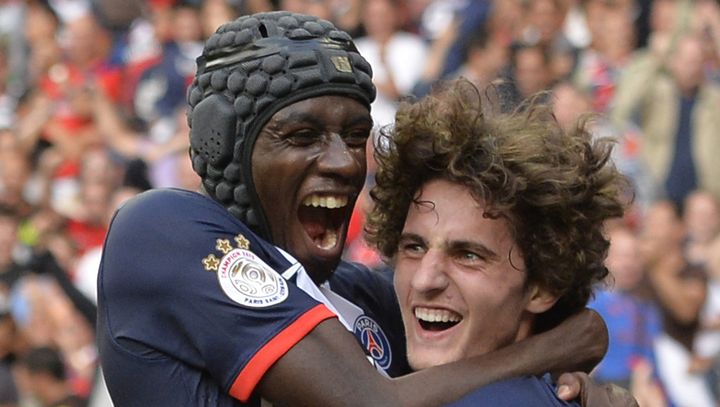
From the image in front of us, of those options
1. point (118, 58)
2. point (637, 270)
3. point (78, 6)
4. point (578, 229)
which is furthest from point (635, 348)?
point (78, 6)

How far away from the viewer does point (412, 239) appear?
3.74 m

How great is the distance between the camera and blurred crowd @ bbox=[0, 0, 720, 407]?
293 inches

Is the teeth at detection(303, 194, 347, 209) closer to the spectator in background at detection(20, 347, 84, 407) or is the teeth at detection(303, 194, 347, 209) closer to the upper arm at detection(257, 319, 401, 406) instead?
the upper arm at detection(257, 319, 401, 406)

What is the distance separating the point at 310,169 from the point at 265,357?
542 mm

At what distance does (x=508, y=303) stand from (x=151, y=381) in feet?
2.93

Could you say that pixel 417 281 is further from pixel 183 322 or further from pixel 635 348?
pixel 635 348

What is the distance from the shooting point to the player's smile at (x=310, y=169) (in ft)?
12.0

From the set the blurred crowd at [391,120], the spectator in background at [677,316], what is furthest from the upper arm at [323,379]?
the spectator in background at [677,316]

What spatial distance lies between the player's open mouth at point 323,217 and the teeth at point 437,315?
1.03 feet

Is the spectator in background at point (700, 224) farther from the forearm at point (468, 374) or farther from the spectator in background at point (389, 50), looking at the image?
the forearm at point (468, 374)

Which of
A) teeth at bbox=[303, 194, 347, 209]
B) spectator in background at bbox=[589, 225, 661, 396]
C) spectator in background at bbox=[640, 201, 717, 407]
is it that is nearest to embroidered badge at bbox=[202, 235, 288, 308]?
teeth at bbox=[303, 194, 347, 209]

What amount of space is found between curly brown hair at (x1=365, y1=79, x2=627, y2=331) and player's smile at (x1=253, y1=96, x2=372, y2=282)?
5.6 inches

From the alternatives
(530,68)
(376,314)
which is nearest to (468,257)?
(376,314)

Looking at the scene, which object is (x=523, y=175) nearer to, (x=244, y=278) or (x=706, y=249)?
(x=244, y=278)
